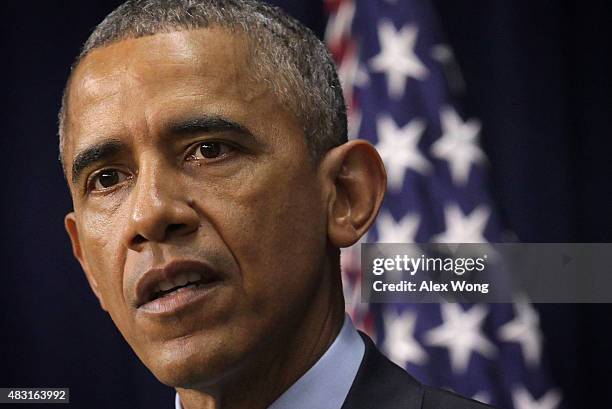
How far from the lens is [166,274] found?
157 centimetres

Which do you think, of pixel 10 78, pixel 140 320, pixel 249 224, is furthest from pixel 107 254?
pixel 10 78

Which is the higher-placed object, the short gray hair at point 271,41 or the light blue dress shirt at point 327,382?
the short gray hair at point 271,41

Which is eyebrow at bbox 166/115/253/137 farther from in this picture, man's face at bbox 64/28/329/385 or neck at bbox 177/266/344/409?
neck at bbox 177/266/344/409

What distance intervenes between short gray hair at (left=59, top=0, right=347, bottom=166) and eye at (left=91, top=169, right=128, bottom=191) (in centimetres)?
20

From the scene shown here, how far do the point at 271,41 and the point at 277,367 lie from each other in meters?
0.62

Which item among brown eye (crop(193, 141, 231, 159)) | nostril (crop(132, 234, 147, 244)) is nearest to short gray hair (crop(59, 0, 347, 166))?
brown eye (crop(193, 141, 231, 159))

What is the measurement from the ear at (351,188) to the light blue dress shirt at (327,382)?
212 mm

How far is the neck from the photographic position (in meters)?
1.74

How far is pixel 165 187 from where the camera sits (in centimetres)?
159

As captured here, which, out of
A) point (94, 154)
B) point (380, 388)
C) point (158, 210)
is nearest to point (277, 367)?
point (380, 388)

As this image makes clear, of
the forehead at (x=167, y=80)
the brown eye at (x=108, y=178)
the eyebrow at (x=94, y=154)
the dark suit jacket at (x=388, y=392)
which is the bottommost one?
the dark suit jacket at (x=388, y=392)

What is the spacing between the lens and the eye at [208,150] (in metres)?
1.65

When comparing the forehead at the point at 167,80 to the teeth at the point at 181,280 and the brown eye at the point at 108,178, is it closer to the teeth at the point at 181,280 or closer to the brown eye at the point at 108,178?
the brown eye at the point at 108,178

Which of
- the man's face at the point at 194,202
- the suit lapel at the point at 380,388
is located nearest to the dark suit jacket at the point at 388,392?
the suit lapel at the point at 380,388
